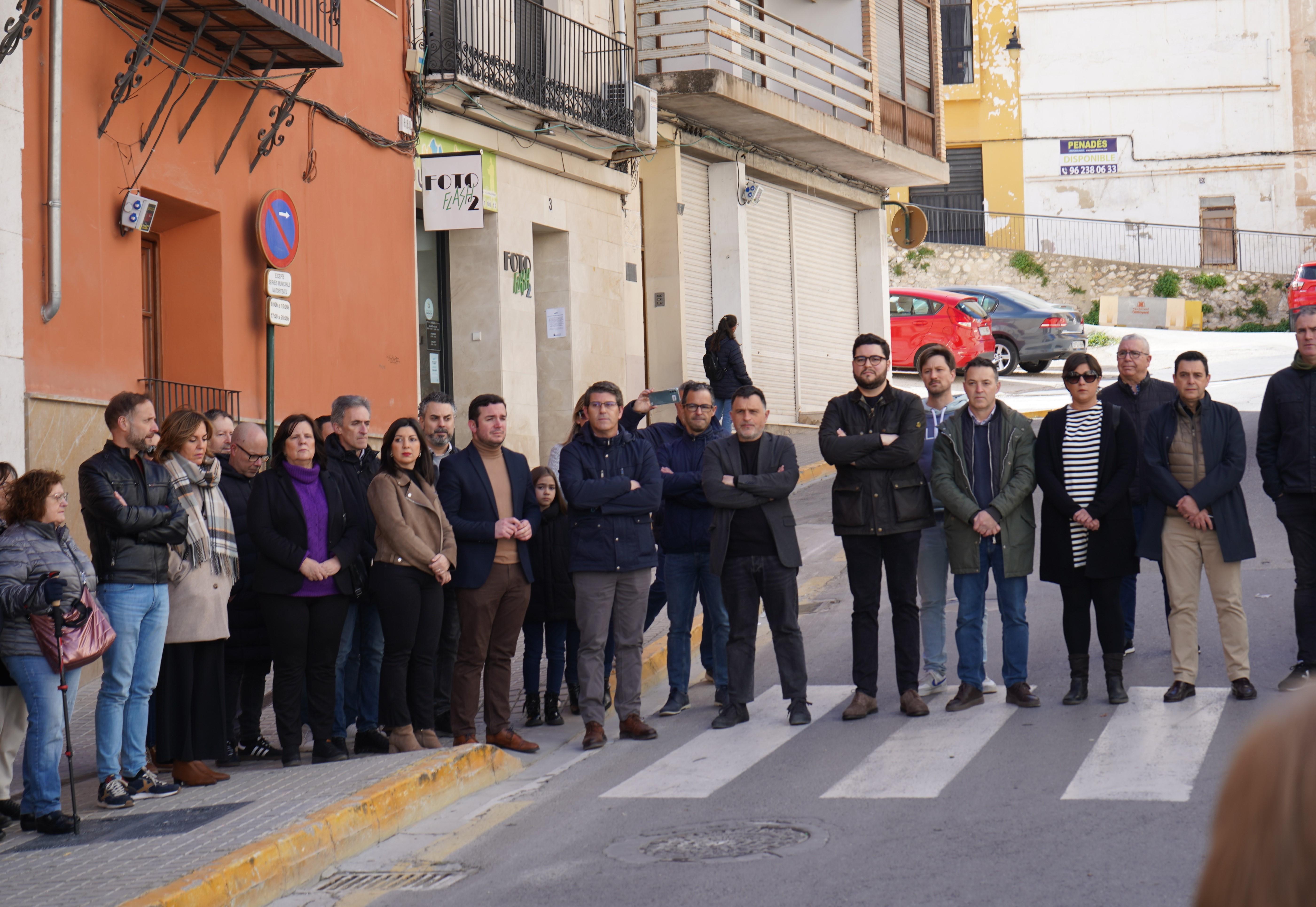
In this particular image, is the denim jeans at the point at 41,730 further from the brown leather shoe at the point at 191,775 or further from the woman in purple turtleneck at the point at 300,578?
the woman in purple turtleneck at the point at 300,578

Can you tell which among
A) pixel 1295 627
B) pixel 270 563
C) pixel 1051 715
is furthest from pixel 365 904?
pixel 1295 627

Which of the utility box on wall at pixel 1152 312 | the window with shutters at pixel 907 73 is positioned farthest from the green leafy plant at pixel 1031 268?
the window with shutters at pixel 907 73

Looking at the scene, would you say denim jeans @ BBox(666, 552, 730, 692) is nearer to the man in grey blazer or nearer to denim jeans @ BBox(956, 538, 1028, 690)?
the man in grey blazer

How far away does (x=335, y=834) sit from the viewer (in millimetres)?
6559

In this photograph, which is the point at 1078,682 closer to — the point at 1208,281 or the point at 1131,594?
the point at 1131,594

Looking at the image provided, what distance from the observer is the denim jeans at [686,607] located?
31.2 ft

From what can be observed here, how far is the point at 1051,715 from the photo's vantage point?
8.38m

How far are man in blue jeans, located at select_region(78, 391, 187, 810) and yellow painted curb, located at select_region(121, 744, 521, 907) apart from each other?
1.25 meters

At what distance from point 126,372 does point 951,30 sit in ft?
120

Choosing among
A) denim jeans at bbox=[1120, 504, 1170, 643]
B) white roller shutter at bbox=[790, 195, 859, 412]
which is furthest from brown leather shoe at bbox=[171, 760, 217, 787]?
white roller shutter at bbox=[790, 195, 859, 412]

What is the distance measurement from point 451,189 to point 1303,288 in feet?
78.3

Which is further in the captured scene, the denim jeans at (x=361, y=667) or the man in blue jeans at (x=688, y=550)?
the man in blue jeans at (x=688, y=550)

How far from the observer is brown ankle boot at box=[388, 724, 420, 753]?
8.20m

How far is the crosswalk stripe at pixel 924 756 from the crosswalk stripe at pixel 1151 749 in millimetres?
604
